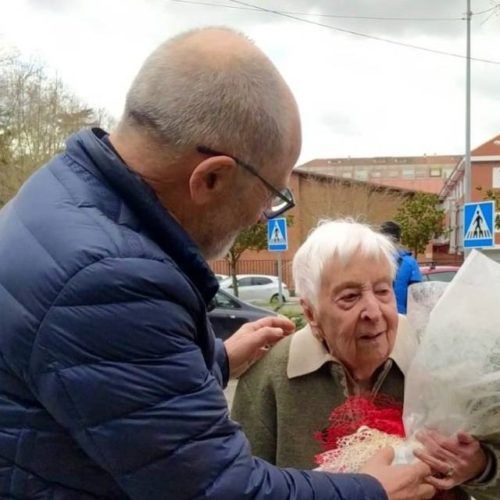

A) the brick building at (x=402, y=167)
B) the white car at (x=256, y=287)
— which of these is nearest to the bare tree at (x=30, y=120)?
the white car at (x=256, y=287)

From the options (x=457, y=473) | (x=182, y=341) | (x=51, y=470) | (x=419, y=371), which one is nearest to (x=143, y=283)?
(x=182, y=341)

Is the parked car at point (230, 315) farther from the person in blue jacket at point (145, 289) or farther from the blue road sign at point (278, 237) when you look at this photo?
the person in blue jacket at point (145, 289)

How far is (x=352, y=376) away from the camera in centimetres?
223

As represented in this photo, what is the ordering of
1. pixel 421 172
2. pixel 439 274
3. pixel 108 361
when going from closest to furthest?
pixel 108 361 → pixel 439 274 → pixel 421 172

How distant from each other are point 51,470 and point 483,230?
33.7ft

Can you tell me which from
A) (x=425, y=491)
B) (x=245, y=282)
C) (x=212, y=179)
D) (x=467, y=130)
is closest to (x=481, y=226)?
(x=425, y=491)

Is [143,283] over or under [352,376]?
over

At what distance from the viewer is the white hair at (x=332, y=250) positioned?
85.4 inches

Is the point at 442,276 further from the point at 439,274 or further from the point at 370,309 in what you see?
the point at 370,309

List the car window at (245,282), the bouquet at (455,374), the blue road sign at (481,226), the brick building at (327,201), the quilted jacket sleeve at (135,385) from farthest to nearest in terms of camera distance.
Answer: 1. the brick building at (327,201)
2. the car window at (245,282)
3. the blue road sign at (481,226)
4. the bouquet at (455,374)
5. the quilted jacket sleeve at (135,385)

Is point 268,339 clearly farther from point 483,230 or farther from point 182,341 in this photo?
point 483,230

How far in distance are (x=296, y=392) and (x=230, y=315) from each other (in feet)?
31.6

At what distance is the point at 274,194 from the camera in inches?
58.7

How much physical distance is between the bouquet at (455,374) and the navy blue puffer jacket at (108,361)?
433 millimetres
